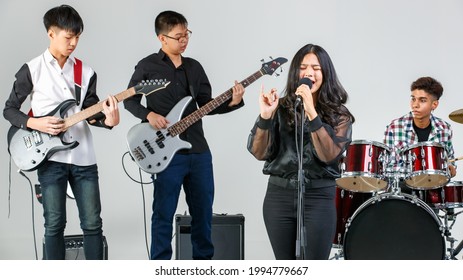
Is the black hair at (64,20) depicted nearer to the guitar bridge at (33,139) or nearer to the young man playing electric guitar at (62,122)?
the young man playing electric guitar at (62,122)

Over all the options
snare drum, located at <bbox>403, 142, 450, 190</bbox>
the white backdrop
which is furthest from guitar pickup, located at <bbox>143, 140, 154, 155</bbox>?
snare drum, located at <bbox>403, 142, 450, 190</bbox>

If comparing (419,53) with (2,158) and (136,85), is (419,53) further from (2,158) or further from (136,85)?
(2,158)

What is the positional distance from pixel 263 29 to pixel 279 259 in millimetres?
2841

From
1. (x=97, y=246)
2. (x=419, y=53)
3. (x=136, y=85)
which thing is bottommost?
(x=97, y=246)

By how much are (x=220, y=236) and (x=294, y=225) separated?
59.4 inches

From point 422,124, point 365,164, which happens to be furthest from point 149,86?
point 422,124

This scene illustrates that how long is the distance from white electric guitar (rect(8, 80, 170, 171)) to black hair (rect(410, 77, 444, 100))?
7.92ft

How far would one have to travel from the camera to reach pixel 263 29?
5.89 m

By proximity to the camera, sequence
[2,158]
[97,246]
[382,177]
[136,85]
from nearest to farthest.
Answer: [97,246] < [136,85] < [382,177] < [2,158]

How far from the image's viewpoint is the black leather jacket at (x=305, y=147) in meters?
3.44

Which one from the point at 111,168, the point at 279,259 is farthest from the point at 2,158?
the point at 279,259

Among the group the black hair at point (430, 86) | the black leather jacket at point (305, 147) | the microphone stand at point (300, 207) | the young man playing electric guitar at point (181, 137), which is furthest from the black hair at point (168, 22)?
the black hair at point (430, 86)

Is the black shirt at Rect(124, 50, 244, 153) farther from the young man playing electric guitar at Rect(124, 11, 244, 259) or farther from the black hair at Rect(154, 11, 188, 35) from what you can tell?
the black hair at Rect(154, 11, 188, 35)

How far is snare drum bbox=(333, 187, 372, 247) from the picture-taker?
5316 mm
